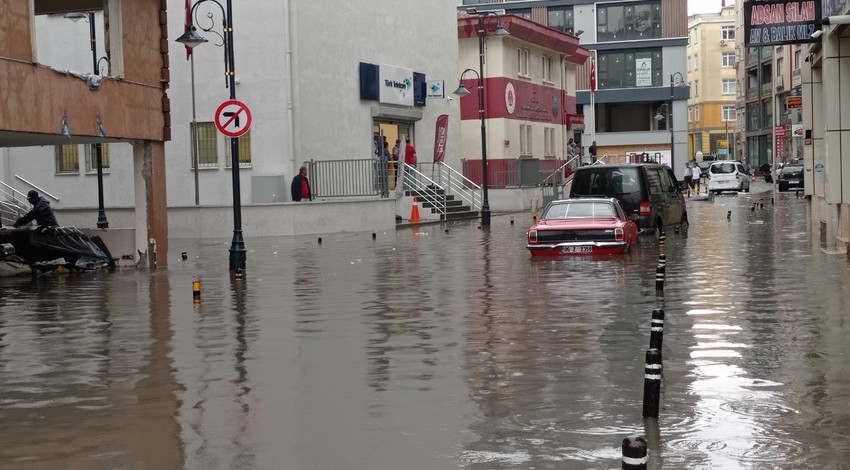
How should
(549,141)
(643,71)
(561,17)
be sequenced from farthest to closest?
(561,17)
(643,71)
(549,141)

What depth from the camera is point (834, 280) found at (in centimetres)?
1802

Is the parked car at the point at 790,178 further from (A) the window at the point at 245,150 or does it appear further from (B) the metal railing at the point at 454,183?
(A) the window at the point at 245,150

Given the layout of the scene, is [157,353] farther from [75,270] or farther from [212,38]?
[212,38]

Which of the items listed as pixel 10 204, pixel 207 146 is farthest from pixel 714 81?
pixel 10 204

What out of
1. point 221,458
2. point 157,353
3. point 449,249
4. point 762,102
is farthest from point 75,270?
point 762,102

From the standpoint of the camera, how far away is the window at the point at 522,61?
58.4m

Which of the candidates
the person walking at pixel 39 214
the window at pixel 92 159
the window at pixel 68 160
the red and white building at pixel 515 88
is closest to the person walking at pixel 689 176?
the red and white building at pixel 515 88

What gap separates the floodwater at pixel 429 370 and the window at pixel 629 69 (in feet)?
220

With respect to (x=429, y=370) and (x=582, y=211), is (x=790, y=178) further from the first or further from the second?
(x=429, y=370)

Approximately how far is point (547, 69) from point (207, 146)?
28.7m

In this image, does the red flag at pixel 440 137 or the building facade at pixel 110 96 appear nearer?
the building facade at pixel 110 96

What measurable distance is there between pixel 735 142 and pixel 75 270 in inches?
3957

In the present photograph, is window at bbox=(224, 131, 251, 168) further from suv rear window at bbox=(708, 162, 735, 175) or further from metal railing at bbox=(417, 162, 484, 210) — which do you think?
suv rear window at bbox=(708, 162, 735, 175)

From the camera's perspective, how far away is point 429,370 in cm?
1069
